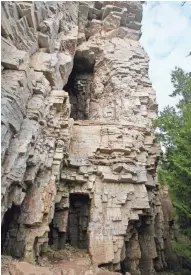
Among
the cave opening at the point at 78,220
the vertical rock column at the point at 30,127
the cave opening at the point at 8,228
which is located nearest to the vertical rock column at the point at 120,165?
the cave opening at the point at 78,220

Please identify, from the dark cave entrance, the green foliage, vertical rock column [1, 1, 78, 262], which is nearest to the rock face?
vertical rock column [1, 1, 78, 262]

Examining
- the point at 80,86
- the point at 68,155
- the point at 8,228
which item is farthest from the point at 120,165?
the point at 80,86

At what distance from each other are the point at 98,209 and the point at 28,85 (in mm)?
7035

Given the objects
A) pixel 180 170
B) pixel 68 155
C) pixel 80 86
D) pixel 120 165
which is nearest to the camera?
pixel 180 170

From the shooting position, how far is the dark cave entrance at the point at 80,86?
23.5 m

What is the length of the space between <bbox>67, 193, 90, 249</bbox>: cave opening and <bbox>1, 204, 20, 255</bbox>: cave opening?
12.8ft

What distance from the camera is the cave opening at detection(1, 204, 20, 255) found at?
36.3 ft

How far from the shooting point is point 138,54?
22.8 meters

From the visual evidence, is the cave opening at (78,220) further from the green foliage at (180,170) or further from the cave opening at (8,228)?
the green foliage at (180,170)

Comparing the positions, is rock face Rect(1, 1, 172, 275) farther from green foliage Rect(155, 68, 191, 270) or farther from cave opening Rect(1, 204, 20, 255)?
green foliage Rect(155, 68, 191, 270)

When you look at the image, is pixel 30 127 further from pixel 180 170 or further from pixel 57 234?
pixel 180 170

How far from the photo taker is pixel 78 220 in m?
15.0

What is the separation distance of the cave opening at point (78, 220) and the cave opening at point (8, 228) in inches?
154

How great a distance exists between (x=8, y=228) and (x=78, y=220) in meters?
4.62
